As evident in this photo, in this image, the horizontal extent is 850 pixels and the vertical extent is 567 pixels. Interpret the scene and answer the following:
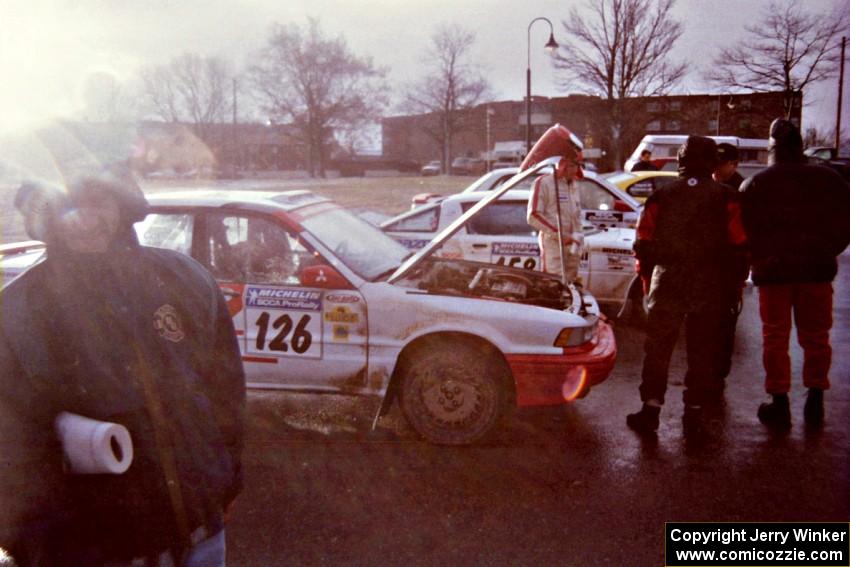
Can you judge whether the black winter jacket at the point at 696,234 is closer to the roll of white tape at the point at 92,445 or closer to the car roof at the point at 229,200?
the car roof at the point at 229,200

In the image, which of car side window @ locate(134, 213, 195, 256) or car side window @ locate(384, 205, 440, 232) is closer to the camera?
car side window @ locate(134, 213, 195, 256)

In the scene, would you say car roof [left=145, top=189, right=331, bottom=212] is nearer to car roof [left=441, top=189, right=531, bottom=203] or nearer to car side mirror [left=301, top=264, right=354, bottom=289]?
car side mirror [left=301, top=264, right=354, bottom=289]

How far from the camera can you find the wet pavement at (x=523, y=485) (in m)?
3.35

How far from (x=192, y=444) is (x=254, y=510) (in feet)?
6.57

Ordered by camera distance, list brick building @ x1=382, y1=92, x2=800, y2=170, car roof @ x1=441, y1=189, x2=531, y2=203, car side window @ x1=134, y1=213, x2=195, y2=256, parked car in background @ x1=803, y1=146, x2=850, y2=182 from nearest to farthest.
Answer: car side window @ x1=134, y1=213, x2=195, y2=256, car roof @ x1=441, y1=189, x2=531, y2=203, parked car in background @ x1=803, y1=146, x2=850, y2=182, brick building @ x1=382, y1=92, x2=800, y2=170

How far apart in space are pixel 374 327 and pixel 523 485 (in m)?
1.30

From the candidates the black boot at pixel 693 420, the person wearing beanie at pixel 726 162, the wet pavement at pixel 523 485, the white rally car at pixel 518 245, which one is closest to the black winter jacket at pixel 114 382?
the wet pavement at pixel 523 485

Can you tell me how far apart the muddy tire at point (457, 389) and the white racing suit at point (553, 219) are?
2265 mm

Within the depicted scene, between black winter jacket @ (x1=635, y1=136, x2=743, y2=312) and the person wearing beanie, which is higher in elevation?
the person wearing beanie

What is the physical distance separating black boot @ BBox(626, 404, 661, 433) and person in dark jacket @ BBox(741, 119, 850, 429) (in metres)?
0.82

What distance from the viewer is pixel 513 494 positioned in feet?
12.7

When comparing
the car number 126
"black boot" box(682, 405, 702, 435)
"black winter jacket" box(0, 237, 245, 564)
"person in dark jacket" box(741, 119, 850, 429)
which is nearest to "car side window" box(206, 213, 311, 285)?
the car number 126

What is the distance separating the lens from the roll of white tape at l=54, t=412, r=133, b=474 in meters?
1.60

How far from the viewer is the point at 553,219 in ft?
21.5
